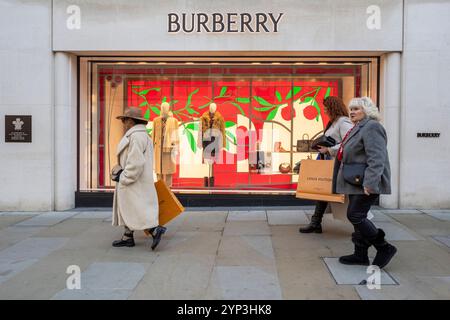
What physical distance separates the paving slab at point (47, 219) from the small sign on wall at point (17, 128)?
1.51 m

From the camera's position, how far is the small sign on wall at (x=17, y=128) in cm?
879

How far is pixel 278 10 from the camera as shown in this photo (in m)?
8.70

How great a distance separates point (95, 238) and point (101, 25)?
421 cm

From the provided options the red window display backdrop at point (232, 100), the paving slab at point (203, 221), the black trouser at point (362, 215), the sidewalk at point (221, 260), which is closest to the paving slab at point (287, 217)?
the sidewalk at point (221, 260)

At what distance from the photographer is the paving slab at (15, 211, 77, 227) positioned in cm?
775

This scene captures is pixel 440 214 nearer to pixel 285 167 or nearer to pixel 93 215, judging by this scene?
pixel 285 167

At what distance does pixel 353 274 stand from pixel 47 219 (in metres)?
5.50

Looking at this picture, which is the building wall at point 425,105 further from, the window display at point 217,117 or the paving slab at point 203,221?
the paving slab at point 203,221

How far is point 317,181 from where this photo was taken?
21.1 ft
